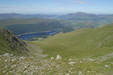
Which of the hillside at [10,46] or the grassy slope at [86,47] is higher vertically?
the hillside at [10,46]

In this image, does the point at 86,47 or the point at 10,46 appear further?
the point at 86,47

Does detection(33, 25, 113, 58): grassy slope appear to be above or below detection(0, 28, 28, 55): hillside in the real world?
below

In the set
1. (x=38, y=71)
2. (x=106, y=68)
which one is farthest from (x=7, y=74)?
(x=106, y=68)

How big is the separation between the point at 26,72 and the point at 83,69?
9261 millimetres

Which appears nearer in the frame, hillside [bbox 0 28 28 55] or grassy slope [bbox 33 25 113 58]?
hillside [bbox 0 28 28 55]

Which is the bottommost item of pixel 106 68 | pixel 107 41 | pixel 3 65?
pixel 107 41

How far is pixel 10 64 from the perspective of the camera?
21062 mm

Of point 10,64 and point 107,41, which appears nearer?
point 10,64

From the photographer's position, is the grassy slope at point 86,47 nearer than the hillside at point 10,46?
No

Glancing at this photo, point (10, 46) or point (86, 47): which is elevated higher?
point (10, 46)

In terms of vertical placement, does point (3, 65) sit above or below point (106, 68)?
above

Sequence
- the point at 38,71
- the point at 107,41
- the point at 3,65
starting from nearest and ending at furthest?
the point at 38,71 → the point at 3,65 → the point at 107,41

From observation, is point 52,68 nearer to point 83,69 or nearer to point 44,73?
point 44,73

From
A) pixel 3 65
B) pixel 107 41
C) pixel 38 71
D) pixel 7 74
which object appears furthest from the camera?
pixel 107 41
